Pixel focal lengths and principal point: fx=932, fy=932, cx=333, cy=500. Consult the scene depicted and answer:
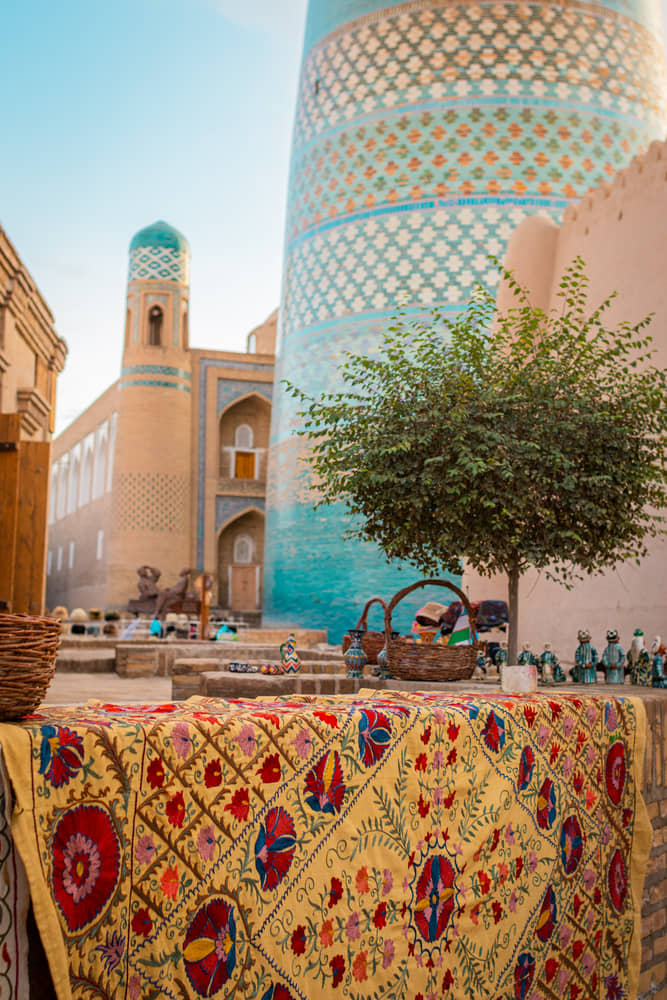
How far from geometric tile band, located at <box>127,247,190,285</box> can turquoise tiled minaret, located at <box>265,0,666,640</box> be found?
807 centimetres

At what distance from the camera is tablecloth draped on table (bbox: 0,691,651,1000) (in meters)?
1.63

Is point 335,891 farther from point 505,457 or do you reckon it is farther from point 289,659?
point 505,457

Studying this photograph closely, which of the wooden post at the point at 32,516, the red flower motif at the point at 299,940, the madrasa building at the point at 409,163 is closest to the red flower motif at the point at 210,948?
the red flower motif at the point at 299,940

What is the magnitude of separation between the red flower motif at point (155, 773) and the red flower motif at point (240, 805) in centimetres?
16

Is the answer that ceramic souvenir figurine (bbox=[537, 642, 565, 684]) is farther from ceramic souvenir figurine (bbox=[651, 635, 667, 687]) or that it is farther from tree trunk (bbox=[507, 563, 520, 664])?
ceramic souvenir figurine (bbox=[651, 635, 667, 687])

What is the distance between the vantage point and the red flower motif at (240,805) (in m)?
1.83

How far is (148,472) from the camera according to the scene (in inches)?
726

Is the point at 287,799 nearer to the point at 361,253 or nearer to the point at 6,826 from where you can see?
the point at 6,826

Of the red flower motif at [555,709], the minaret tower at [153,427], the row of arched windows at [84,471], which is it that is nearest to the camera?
the red flower motif at [555,709]

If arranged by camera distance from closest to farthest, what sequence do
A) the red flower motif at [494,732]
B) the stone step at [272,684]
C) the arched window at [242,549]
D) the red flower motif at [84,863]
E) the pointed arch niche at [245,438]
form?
the red flower motif at [84,863]
the red flower motif at [494,732]
the stone step at [272,684]
the arched window at [242,549]
the pointed arch niche at [245,438]

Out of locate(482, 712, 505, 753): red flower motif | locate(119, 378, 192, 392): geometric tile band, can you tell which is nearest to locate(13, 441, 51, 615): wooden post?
locate(482, 712, 505, 753): red flower motif

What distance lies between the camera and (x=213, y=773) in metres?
1.82

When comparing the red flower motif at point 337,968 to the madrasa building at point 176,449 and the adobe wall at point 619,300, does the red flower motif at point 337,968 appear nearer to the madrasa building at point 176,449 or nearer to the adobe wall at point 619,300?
the adobe wall at point 619,300

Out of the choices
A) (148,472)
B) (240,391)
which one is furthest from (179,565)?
(240,391)
